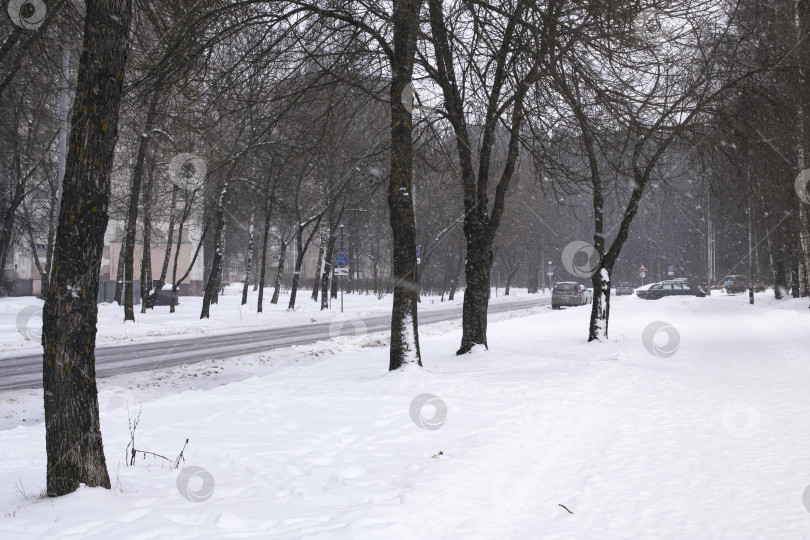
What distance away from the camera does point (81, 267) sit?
4.31 metres

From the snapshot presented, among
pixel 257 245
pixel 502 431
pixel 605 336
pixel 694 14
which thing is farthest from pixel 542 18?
pixel 257 245

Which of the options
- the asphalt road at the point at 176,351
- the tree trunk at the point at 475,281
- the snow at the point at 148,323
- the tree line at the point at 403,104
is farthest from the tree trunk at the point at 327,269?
the tree trunk at the point at 475,281

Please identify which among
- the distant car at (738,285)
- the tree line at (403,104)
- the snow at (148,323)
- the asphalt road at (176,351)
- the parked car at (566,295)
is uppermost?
the tree line at (403,104)

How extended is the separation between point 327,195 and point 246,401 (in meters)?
23.2

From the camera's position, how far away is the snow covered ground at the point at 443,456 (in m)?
4.36

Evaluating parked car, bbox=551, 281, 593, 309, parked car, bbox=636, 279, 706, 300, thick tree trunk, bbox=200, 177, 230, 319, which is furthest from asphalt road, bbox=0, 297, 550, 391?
parked car, bbox=636, 279, 706, 300

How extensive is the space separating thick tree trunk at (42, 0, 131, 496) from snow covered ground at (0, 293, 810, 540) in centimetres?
35

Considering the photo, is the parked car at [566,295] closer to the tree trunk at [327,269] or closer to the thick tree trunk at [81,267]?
the tree trunk at [327,269]

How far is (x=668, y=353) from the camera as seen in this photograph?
597 inches

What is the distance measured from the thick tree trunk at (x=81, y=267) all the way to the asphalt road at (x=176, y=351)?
24.4 feet

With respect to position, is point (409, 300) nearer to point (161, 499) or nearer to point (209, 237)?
point (161, 499)

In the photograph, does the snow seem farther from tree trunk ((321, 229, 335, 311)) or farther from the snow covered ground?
the snow covered ground

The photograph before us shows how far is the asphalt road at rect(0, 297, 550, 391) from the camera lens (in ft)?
39.8

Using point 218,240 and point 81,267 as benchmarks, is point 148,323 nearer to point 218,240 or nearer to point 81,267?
point 218,240
